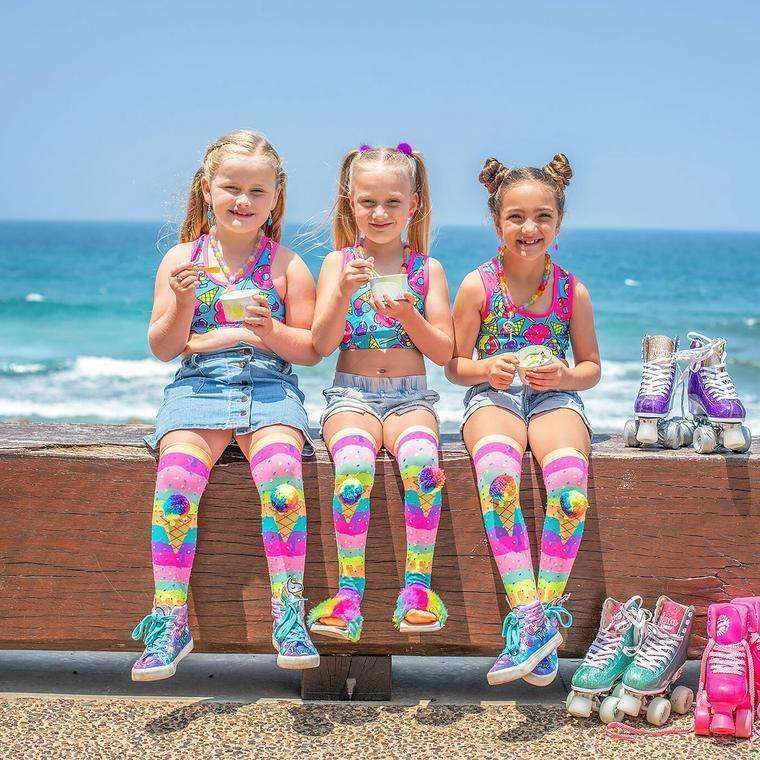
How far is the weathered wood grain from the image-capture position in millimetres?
3084

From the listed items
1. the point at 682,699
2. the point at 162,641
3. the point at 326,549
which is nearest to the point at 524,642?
the point at 682,699

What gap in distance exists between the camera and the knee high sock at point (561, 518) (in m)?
2.93

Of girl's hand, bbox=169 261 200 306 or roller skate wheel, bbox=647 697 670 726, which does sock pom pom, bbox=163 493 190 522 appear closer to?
girl's hand, bbox=169 261 200 306

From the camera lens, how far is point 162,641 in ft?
9.21

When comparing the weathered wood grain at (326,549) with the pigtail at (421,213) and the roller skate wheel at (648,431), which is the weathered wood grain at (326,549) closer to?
the roller skate wheel at (648,431)

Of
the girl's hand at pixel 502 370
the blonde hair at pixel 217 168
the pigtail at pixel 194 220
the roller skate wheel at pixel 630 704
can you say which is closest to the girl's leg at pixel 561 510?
the girl's hand at pixel 502 370

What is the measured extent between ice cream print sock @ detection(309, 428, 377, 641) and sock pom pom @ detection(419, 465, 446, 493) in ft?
0.50

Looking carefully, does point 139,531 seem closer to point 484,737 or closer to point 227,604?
point 227,604

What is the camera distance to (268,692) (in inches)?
128

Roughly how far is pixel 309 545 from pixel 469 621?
57cm

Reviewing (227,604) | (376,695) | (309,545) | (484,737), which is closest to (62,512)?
(227,604)

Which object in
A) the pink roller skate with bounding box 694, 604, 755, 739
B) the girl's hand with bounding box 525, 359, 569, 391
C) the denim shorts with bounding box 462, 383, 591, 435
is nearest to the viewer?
the pink roller skate with bounding box 694, 604, 755, 739

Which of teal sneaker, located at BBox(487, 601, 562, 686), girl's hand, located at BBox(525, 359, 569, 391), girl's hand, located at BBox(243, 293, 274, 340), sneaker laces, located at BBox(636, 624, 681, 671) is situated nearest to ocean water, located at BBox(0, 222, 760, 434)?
girl's hand, located at BBox(243, 293, 274, 340)

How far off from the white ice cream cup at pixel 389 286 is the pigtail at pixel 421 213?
23.9 inches
